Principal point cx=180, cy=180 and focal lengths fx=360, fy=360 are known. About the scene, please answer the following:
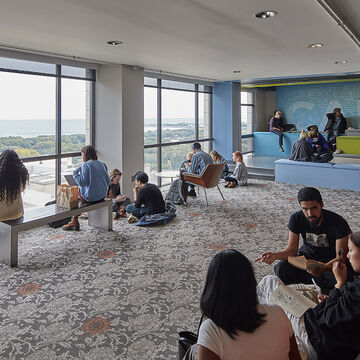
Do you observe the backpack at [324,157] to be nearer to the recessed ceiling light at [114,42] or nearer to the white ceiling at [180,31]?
the white ceiling at [180,31]

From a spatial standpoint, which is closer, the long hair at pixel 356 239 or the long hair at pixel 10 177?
the long hair at pixel 356 239

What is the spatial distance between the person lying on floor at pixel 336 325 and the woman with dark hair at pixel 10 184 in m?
3.42

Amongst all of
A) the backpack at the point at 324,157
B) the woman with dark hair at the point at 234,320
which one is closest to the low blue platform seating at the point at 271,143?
the backpack at the point at 324,157

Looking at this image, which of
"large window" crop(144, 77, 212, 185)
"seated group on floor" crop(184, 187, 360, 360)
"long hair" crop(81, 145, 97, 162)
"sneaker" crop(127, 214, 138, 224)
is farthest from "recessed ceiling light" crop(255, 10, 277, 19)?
"large window" crop(144, 77, 212, 185)

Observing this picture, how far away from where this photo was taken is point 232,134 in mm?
10844

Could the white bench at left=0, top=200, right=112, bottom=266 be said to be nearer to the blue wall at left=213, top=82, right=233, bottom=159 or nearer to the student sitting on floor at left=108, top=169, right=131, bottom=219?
the student sitting on floor at left=108, top=169, right=131, bottom=219

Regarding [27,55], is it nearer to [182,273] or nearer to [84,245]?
[84,245]

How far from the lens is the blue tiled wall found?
1368cm

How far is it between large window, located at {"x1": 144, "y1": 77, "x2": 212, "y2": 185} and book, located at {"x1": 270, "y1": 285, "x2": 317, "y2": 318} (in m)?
6.18

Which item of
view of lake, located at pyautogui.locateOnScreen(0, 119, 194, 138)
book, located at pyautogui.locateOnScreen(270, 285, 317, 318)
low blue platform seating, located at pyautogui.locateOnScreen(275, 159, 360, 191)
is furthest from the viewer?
low blue platform seating, located at pyautogui.locateOnScreen(275, 159, 360, 191)

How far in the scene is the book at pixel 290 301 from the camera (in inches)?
78.8

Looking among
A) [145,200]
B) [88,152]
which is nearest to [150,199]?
[145,200]

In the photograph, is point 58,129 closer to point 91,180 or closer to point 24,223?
point 91,180

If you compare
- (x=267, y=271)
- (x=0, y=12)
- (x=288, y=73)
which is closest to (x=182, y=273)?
(x=267, y=271)
